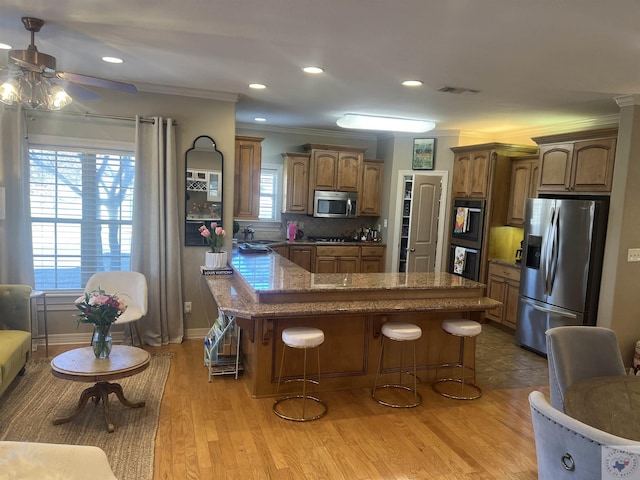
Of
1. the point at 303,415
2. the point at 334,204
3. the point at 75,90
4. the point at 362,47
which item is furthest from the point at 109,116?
the point at 334,204

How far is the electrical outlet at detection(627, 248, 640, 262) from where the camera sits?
418 cm

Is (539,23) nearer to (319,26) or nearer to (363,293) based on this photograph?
(319,26)

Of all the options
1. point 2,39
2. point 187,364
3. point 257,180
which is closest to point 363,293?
point 187,364

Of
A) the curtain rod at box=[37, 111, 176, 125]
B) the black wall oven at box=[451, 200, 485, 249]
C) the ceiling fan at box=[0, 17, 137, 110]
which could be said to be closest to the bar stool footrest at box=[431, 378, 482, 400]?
the black wall oven at box=[451, 200, 485, 249]

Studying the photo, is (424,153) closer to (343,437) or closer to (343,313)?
(343,313)

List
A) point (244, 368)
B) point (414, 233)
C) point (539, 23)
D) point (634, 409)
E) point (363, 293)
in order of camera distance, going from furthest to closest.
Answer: point (414, 233)
point (244, 368)
point (363, 293)
point (539, 23)
point (634, 409)

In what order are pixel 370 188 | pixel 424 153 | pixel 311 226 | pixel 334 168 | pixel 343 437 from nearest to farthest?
pixel 343 437, pixel 424 153, pixel 334 168, pixel 370 188, pixel 311 226

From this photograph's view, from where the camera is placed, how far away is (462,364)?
13.1 feet

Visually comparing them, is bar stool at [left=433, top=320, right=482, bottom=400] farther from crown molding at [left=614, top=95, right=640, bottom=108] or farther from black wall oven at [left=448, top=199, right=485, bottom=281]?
crown molding at [left=614, top=95, right=640, bottom=108]

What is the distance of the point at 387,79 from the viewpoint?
147 inches

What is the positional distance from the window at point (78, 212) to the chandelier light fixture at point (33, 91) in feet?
5.62

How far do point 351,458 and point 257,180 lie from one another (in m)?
3.67

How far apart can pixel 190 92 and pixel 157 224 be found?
1.33 meters

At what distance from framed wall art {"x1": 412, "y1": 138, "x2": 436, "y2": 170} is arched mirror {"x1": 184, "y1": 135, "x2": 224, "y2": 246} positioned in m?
3.14
